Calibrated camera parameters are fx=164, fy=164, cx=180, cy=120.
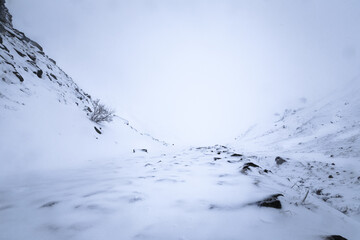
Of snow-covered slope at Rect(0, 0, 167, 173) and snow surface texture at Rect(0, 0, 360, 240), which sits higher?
snow-covered slope at Rect(0, 0, 167, 173)

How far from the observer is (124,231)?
143 centimetres

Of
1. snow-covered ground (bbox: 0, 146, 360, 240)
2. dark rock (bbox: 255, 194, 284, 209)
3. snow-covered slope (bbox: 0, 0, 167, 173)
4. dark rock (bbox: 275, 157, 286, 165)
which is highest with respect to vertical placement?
snow-covered slope (bbox: 0, 0, 167, 173)

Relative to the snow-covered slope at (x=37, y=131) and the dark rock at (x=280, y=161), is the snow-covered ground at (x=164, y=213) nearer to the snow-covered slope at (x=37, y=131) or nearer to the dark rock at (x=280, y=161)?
the snow-covered slope at (x=37, y=131)

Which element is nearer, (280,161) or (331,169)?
(331,169)

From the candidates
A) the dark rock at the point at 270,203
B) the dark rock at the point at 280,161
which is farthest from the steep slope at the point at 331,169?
the dark rock at the point at 270,203

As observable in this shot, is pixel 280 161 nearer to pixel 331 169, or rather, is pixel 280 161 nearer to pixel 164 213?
pixel 331 169

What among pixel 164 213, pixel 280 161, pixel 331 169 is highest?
pixel 280 161

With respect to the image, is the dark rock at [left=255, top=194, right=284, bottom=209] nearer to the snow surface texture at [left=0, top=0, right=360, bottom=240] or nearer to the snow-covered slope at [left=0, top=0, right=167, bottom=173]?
the snow surface texture at [left=0, top=0, right=360, bottom=240]

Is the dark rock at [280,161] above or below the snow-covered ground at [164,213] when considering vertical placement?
above

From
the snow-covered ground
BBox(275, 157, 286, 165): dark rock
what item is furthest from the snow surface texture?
BBox(275, 157, 286, 165): dark rock

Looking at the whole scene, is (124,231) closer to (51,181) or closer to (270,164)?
(51,181)

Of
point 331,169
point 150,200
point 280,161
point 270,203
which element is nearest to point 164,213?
point 150,200

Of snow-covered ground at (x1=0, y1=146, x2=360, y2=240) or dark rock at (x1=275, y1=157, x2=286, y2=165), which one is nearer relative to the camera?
snow-covered ground at (x1=0, y1=146, x2=360, y2=240)

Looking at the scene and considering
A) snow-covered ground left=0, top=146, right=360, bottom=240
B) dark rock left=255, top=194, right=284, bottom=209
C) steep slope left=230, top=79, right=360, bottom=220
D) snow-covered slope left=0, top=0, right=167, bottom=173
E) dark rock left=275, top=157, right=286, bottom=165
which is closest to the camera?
snow-covered ground left=0, top=146, right=360, bottom=240
